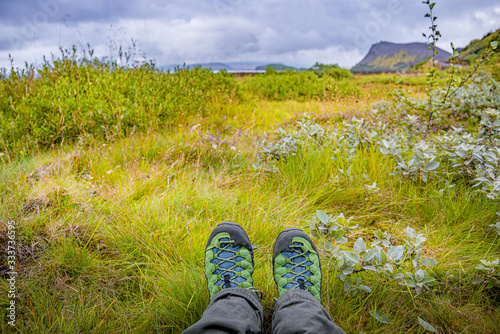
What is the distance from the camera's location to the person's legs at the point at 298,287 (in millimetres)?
1194

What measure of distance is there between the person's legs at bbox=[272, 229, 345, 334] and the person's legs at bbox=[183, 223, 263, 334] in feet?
0.44

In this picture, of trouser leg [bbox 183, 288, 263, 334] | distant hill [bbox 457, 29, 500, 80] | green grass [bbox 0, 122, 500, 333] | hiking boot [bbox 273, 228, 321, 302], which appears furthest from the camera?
distant hill [bbox 457, 29, 500, 80]

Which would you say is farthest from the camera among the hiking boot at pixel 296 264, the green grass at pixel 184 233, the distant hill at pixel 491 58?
the distant hill at pixel 491 58

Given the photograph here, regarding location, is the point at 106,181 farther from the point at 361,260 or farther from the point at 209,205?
the point at 361,260

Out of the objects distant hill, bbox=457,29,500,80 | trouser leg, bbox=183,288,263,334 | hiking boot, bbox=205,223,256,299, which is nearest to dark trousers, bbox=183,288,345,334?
trouser leg, bbox=183,288,263,334

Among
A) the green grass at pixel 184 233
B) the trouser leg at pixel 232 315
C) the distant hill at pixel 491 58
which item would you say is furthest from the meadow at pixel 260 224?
the distant hill at pixel 491 58

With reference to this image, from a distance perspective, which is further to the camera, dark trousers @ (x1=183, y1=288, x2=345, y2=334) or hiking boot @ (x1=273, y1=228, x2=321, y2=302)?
hiking boot @ (x1=273, y1=228, x2=321, y2=302)

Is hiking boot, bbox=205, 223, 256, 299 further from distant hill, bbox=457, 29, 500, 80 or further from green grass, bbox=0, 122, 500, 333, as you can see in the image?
distant hill, bbox=457, 29, 500, 80

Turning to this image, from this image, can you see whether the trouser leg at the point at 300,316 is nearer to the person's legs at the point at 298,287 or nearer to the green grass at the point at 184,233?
the person's legs at the point at 298,287

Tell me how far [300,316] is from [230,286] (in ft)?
1.50

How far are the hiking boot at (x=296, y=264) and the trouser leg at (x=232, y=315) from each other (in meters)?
0.22

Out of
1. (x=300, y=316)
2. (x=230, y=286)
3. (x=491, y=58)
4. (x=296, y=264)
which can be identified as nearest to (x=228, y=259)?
(x=230, y=286)

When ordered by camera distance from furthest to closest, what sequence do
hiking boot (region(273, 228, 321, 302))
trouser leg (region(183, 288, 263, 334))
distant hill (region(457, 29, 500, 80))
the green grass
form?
distant hill (region(457, 29, 500, 80)), hiking boot (region(273, 228, 321, 302)), the green grass, trouser leg (region(183, 288, 263, 334))

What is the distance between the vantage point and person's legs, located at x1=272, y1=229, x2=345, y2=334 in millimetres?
1194
